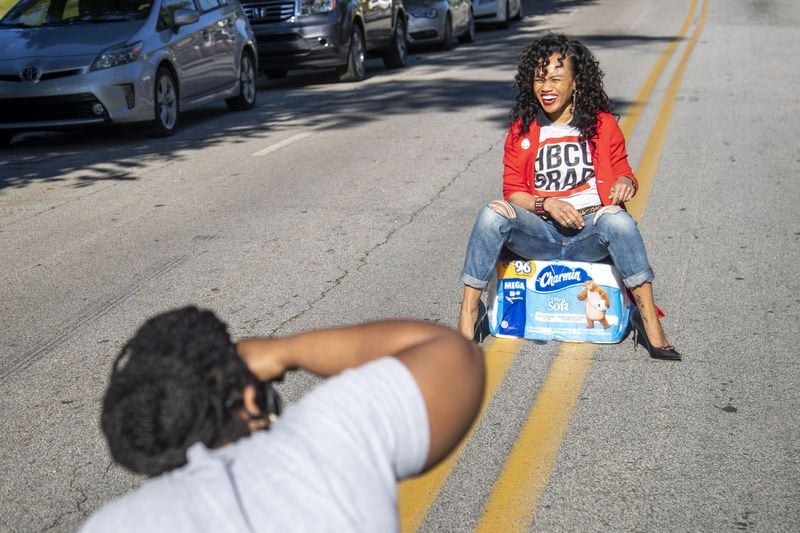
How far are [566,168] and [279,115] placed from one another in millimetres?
9223

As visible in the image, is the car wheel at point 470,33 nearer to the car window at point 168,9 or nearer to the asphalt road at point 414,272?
the asphalt road at point 414,272

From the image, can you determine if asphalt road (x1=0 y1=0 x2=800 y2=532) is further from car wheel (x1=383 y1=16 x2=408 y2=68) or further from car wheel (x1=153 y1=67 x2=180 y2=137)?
car wheel (x1=383 y1=16 x2=408 y2=68)

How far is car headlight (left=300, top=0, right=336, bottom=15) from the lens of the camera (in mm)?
16719

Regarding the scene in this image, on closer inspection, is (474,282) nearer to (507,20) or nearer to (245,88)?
(245,88)

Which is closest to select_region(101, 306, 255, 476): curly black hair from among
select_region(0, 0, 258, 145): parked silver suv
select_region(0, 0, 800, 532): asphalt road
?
select_region(0, 0, 800, 532): asphalt road

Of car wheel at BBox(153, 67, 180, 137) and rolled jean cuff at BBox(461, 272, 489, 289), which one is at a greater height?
rolled jean cuff at BBox(461, 272, 489, 289)

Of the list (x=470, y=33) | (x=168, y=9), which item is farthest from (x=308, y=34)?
(x=470, y=33)

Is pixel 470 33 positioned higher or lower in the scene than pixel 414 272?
lower

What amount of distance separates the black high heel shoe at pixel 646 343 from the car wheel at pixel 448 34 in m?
17.1

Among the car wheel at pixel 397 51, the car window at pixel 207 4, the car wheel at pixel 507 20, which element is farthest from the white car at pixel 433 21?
the car window at pixel 207 4

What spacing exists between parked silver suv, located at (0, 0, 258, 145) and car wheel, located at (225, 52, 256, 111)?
1.00 metres

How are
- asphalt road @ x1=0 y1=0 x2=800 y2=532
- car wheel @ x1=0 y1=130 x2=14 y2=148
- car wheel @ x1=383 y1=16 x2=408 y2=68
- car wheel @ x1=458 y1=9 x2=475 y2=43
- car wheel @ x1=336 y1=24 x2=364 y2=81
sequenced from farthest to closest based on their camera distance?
car wheel @ x1=458 y1=9 x2=475 y2=43, car wheel @ x1=383 y1=16 x2=408 y2=68, car wheel @ x1=336 y1=24 x2=364 y2=81, car wheel @ x1=0 y1=130 x2=14 y2=148, asphalt road @ x1=0 y1=0 x2=800 y2=532

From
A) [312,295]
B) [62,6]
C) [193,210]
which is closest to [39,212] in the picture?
[193,210]

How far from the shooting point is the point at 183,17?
489 inches
